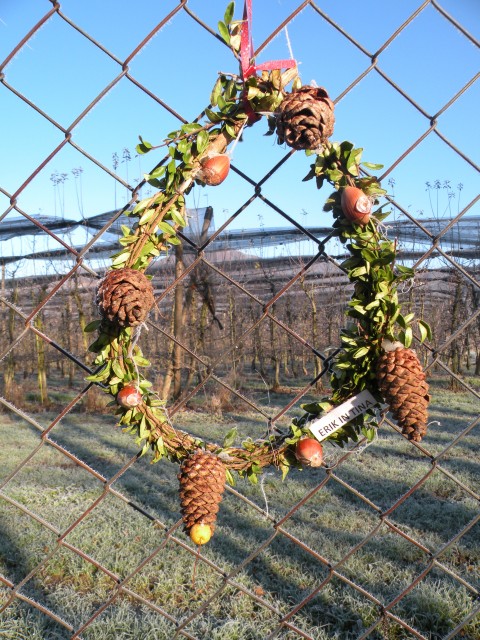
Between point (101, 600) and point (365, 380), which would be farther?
point (101, 600)

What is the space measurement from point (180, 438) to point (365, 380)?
38 cm

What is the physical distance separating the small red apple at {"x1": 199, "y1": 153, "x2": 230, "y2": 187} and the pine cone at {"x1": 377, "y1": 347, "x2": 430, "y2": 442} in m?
0.46

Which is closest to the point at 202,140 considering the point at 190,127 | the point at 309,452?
the point at 190,127

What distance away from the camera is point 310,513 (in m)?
3.98

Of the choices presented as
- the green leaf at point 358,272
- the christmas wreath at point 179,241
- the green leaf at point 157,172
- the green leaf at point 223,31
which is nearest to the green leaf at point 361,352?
the christmas wreath at point 179,241

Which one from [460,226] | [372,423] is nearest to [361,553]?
[372,423]

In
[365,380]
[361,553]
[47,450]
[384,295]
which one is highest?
[384,295]

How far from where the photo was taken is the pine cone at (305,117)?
0.98m

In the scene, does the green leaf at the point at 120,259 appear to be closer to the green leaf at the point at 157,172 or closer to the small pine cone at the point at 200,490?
the green leaf at the point at 157,172

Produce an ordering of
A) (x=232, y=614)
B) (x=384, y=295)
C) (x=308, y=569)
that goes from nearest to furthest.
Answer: (x=384, y=295) < (x=232, y=614) < (x=308, y=569)

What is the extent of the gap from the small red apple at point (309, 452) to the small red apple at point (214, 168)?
523mm

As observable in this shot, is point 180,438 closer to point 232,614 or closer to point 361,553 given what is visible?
point 232,614

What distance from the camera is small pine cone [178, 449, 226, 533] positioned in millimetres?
1035

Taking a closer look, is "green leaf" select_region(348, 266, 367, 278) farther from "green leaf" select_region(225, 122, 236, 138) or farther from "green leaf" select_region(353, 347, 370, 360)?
"green leaf" select_region(225, 122, 236, 138)
